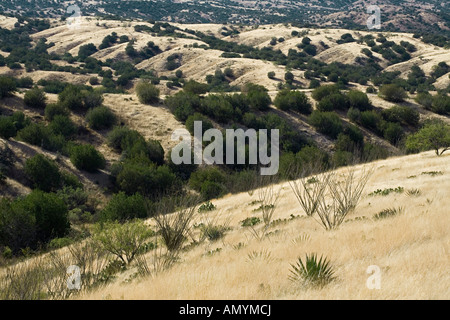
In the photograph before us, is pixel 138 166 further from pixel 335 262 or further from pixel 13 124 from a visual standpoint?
pixel 335 262

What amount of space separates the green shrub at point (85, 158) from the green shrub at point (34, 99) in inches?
502

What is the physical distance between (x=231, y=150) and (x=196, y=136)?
17.0 feet

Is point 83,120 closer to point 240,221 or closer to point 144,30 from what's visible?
point 240,221

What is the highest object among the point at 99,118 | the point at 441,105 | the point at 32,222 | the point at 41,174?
the point at 32,222

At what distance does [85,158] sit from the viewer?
31.5 m

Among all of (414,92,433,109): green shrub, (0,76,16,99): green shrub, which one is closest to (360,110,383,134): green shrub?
(414,92,433,109): green shrub

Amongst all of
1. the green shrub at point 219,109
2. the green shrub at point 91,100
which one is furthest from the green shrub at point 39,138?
the green shrub at point 219,109

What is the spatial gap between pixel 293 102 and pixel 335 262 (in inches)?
1683

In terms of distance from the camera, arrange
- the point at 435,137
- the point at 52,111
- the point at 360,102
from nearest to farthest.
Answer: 1. the point at 435,137
2. the point at 52,111
3. the point at 360,102

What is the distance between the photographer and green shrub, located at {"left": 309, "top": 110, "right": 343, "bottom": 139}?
146ft

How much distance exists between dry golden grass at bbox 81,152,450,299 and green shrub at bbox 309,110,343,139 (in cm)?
3184

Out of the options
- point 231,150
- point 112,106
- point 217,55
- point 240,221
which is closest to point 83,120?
point 112,106

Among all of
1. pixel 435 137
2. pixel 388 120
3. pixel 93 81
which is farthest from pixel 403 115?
pixel 93 81
